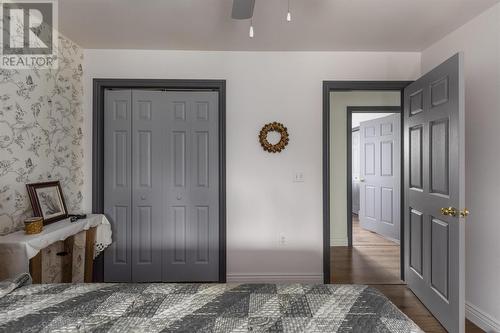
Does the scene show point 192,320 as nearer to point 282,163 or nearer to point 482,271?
point 282,163

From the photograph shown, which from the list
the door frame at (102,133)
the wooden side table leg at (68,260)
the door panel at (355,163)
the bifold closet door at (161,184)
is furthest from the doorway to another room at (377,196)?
the wooden side table leg at (68,260)

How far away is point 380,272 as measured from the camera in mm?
3293

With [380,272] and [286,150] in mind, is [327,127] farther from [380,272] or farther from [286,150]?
[380,272]

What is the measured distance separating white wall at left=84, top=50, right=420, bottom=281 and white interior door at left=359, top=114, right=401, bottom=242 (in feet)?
5.84

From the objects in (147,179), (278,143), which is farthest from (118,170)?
(278,143)

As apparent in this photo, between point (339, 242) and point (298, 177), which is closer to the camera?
point (298, 177)

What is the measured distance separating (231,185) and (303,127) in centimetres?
96

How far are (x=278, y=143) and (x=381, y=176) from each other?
266 centimetres

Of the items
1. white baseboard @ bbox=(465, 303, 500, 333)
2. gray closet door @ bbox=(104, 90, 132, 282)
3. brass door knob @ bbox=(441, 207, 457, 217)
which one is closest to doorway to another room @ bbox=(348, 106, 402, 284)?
white baseboard @ bbox=(465, 303, 500, 333)

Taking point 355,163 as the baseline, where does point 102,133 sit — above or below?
above

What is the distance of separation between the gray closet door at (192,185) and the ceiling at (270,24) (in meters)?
0.61

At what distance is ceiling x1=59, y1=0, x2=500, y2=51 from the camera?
211cm

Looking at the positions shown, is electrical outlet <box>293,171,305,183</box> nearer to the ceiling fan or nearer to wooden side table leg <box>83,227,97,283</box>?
the ceiling fan

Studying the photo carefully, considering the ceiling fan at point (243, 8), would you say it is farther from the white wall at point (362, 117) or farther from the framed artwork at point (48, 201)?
the white wall at point (362, 117)
